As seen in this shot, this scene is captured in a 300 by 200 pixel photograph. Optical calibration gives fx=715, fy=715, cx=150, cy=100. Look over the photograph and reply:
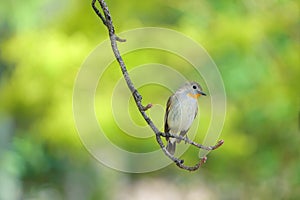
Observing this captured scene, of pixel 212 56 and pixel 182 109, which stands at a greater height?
pixel 212 56

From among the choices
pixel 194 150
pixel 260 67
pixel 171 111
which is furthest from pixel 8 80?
pixel 171 111

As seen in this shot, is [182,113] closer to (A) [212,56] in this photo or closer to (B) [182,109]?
(B) [182,109]

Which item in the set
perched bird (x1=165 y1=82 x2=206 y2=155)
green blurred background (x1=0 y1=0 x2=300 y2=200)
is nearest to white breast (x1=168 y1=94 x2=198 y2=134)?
perched bird (x1=165 y1=82 x2=206 y2=155)

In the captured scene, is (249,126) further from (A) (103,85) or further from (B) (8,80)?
(B) (8,80)

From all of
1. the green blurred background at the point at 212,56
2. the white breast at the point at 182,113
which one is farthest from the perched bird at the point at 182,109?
the green blurred background at the point at 212,56

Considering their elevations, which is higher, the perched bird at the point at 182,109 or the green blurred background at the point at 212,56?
the green blurred background at the point at 212,56

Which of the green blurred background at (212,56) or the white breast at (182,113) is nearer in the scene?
the white breast at (182,113)

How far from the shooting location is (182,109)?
3.52 ft

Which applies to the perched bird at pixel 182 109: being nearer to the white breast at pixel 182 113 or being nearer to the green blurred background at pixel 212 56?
the white breast at pixel 182 113

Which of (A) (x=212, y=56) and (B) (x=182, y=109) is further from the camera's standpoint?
(A) (x=212, y=56)

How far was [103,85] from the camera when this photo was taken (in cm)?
380

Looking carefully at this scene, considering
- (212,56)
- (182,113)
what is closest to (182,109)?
(182,113)

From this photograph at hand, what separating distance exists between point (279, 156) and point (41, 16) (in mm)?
1693

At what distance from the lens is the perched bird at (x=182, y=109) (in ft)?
3.43
